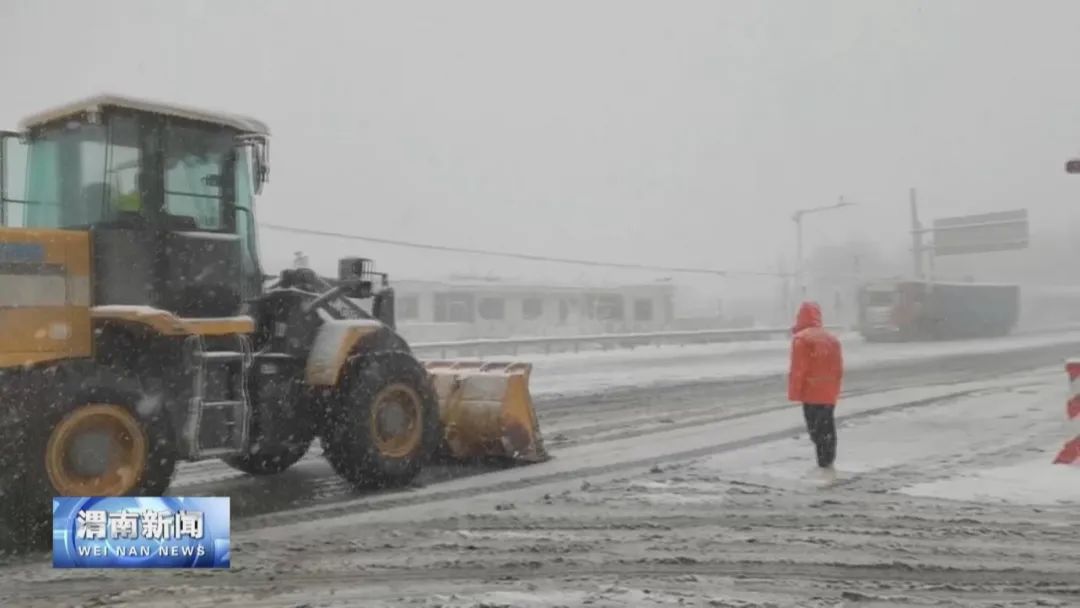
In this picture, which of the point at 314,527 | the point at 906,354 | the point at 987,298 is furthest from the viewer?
the point at 987,298

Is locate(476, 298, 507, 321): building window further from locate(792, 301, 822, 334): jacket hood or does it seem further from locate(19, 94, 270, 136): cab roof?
locate(19, 94, 270, 136): cab roof

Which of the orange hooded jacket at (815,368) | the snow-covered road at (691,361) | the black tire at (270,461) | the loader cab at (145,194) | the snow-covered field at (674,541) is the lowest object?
the snow-covered field at (674,541)

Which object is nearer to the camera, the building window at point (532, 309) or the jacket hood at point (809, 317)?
the jacket hood at point (809, 317)

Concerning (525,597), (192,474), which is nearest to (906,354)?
(192,474)

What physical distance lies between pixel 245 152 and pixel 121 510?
3648 mm

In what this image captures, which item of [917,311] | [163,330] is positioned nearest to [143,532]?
[163,330]

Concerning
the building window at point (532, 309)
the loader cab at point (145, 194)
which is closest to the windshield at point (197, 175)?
the loader cab at point (145, 194)

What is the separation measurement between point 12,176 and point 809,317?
6.83 metres

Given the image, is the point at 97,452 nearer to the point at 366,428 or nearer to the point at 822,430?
the point at 366,428

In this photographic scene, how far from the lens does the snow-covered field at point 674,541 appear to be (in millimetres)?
5504

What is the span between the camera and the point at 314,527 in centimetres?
718

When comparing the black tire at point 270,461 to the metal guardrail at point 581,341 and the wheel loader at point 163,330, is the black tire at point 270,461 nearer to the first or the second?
the wheel loader at point 163,330

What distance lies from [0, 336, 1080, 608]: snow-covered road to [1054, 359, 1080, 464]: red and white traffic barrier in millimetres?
177

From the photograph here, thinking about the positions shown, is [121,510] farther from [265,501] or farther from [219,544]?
[265,501]
